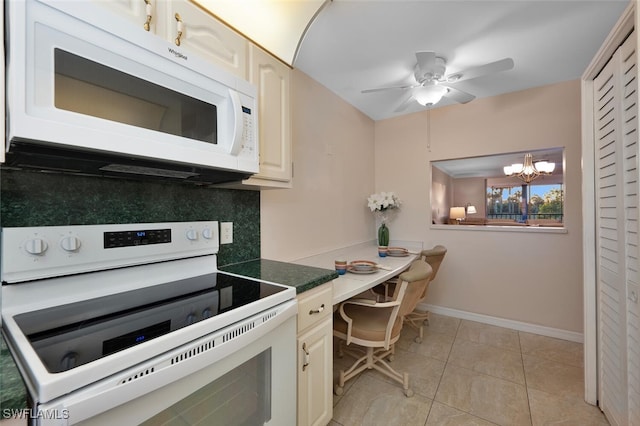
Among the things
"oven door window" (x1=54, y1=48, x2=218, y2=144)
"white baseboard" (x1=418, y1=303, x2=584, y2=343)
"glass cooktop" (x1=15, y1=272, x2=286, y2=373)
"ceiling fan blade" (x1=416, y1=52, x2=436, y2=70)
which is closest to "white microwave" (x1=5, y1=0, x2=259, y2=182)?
"oven door window" (x1=54, y1=48, x2=218, y2=144)

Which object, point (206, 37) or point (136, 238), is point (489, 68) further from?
point (136, 238)

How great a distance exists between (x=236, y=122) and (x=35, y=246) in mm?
783

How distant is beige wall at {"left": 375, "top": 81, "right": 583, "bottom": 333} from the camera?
2.41 meters

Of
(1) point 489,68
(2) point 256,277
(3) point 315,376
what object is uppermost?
(1) point 489,68

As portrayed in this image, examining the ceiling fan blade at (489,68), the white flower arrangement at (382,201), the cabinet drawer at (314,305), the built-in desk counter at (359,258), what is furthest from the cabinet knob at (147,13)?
the white flower arrangement at (382,201)

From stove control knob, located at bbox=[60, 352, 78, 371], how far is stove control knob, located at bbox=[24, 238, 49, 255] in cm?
45

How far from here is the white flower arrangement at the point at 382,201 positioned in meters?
2.97

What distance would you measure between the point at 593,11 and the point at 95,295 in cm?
292

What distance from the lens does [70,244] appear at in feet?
3.04

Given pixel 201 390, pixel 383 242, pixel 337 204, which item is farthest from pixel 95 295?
pixel 383 242

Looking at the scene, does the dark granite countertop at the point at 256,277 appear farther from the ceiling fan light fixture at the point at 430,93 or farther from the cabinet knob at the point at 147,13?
the ceiling fan light fixture at the point at 430,93

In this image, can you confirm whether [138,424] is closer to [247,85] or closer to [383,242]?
[247,85]

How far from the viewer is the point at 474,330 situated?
2641 millimetres

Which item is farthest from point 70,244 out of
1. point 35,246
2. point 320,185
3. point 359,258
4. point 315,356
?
point 359,258
